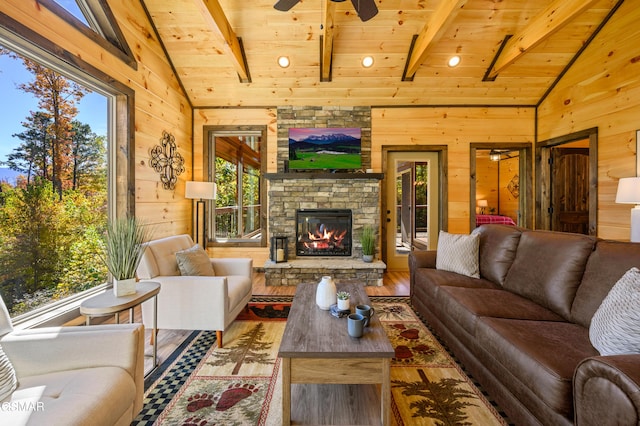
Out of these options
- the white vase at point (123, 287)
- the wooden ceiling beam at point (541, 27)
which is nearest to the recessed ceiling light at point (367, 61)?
the wooden ceiling beam at point (541, 27)

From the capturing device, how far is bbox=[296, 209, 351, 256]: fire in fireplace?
4617 mm

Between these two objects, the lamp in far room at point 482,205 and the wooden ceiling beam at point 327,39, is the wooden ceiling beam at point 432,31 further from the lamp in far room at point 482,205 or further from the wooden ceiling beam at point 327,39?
the lamp in far room at point 482,205

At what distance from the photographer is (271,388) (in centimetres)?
187

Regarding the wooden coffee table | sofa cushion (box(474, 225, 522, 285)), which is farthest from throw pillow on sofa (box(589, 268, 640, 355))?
sofa cushion (box(474, 225, 522, 285))

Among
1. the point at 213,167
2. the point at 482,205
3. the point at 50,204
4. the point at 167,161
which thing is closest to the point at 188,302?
the point at 50,204

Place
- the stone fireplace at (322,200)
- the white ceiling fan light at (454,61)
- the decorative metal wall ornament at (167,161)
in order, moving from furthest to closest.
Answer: the stone fireplace at (322,200), the white ceiling fan light at (454,61), the decorative metal wall ornament at (167,161)

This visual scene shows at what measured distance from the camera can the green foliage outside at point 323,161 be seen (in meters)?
4.67

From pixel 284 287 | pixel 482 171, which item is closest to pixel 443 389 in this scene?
pixel 284 287

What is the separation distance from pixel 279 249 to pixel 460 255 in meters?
2.51

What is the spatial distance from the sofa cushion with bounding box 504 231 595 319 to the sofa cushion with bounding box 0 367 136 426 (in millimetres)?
2623

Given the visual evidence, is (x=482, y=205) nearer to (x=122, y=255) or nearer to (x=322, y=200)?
(x=322, y=200)

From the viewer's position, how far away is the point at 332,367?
146cm

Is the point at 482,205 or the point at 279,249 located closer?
the point at 279,249

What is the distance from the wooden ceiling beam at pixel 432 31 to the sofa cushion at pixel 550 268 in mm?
2374
